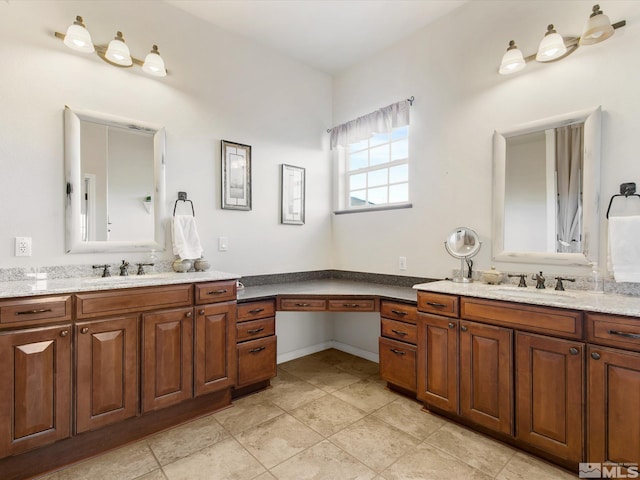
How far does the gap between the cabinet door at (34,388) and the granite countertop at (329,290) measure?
114 centimetres

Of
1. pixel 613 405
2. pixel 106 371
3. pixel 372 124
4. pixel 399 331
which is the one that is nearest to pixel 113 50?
pixel 106 371

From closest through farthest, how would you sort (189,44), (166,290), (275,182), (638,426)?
1. (638,426)
2. (166,290)
3. (189,44)
4. (275,182)

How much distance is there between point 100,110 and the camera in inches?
93.3

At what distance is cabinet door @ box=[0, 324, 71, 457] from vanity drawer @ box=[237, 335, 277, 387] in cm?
107

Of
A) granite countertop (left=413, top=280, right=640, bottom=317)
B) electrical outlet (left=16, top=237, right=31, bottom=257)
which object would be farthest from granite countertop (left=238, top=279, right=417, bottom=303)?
electrical outlet (left=16, top=237, right=31, bottom=257)

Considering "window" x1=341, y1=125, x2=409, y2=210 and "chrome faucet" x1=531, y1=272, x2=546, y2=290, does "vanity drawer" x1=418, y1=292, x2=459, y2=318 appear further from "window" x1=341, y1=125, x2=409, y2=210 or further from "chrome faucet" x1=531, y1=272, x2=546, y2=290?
"window" x1=341, y1=125, x2=409, y2=210

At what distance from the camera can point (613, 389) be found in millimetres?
1578

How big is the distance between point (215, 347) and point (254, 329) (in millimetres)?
351

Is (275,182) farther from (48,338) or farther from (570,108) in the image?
(570,108)

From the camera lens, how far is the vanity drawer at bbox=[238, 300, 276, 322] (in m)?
2.57

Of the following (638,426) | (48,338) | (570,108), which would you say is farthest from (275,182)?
(638,426)

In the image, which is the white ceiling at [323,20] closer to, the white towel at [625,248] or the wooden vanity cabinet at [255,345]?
the white towel at [625,248]

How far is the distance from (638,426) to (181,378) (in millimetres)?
2504

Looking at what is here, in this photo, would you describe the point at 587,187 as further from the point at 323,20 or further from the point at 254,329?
the point at 254,329
